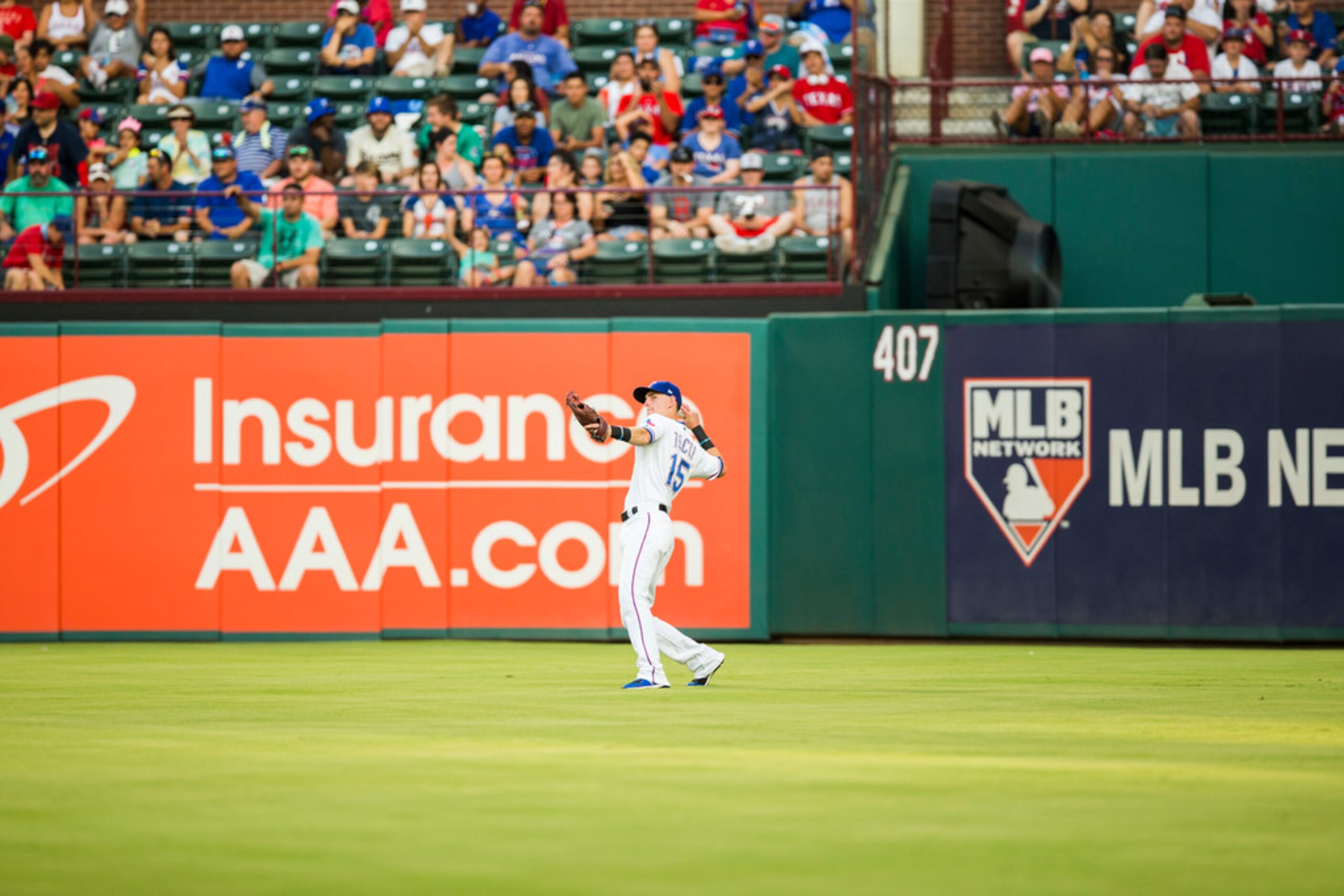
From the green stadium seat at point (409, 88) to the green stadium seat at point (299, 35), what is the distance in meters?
1.95

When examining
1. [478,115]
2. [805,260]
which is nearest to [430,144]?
[478,115]

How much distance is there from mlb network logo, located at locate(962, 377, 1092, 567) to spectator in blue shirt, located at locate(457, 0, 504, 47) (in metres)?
8.60

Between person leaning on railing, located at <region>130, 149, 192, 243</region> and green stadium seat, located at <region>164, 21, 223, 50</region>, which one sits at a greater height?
green stadium seat, located at <region>164, 21, 223, 50</region>

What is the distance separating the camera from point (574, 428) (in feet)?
53.7

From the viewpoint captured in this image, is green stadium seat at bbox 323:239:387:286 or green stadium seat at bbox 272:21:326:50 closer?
green stadium seat at bbox 323:239:387:286

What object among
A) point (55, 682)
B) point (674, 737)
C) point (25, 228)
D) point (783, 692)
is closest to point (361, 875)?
point (674, 737)

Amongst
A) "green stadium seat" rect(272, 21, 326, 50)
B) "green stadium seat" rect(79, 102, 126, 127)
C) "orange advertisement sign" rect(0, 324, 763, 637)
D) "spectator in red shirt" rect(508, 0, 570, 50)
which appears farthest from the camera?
"green stadium seat" rect(272, 21, 326, 50)

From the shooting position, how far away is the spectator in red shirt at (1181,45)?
1939cm

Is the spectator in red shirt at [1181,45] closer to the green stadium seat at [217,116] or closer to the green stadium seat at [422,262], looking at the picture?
the green stadium seat at [422,262]

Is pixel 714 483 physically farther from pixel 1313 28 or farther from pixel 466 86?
pixel 1313 28

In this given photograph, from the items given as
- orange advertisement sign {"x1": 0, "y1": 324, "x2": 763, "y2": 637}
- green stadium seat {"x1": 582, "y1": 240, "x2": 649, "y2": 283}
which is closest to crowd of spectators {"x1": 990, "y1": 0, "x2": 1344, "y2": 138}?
green stadium seat {"x1": 582, "y1": 240, "x2": 649, "y2": 283}

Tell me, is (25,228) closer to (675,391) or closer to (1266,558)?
(675,391)

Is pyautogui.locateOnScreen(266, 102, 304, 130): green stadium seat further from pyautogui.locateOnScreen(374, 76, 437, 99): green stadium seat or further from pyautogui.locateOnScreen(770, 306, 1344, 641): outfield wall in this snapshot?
pyautogui.locateOnScreen(770, 306, 1344, 641): outfield wall

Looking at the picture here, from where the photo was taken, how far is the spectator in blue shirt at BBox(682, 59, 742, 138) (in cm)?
1900
